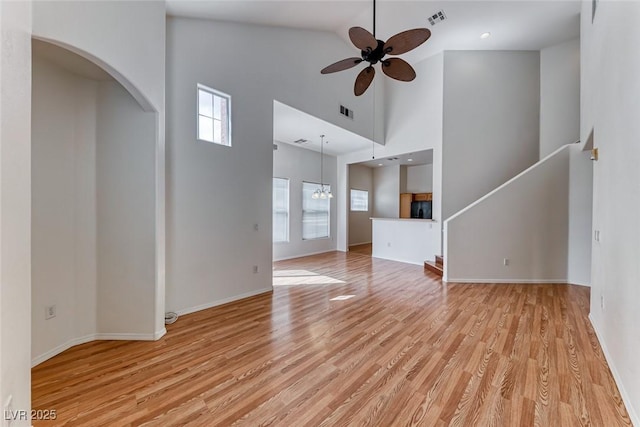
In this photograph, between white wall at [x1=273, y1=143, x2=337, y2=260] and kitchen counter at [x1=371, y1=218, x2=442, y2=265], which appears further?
white wall at [x1=273, y1=143, x2=337, y2=260]

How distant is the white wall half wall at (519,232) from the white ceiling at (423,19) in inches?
100

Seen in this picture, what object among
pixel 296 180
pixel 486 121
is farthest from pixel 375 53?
pixel 296 180

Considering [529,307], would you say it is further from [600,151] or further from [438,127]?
[438,127]

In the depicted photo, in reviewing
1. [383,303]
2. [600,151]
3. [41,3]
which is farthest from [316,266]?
[41,3]

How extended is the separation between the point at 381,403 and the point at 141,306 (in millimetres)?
2552

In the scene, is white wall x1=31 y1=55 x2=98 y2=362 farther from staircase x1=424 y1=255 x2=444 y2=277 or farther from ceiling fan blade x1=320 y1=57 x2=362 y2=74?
staircase x1=424 y1=255 x2=444 y2=277

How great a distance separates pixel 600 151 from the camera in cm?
292

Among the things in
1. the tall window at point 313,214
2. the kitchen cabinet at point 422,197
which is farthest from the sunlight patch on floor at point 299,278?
the kitchen cabinet at point 422,197

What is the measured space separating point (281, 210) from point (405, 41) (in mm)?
5243

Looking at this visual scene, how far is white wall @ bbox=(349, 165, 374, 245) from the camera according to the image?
9688 millimetres

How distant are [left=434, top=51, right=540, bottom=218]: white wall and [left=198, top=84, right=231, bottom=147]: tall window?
4.94 meters

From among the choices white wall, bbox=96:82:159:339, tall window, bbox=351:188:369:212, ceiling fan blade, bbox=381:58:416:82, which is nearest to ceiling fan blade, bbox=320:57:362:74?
ceiling fan blade, bbox=381:58:416:82

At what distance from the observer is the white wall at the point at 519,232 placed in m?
4.97

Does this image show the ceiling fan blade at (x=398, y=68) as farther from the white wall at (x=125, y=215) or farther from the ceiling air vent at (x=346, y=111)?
the ceiling air vent at (x=346, y=111)
